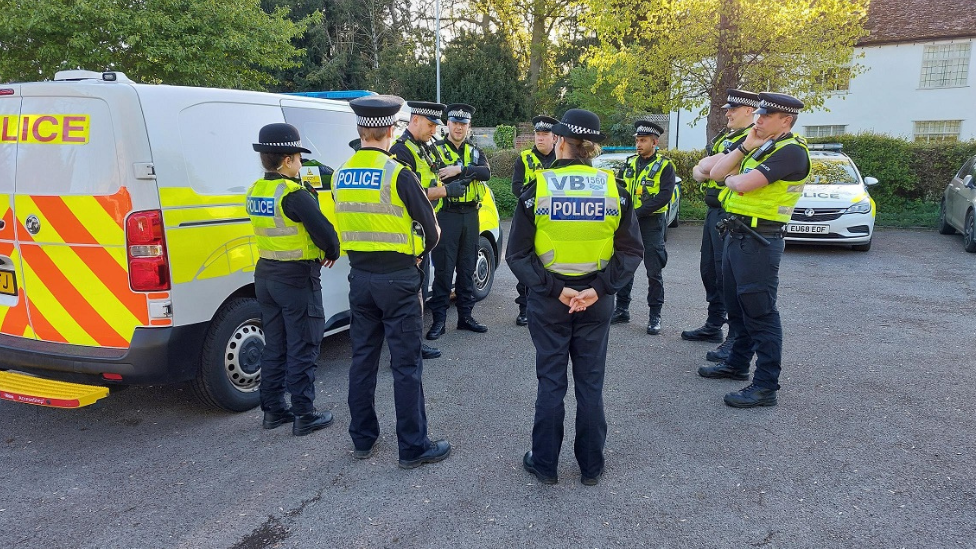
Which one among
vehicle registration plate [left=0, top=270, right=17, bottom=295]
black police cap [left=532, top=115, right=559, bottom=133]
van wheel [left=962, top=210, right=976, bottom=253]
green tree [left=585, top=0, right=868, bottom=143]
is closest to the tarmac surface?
vehicle registration plate [left=0, top=270, right=17, bottom=295]

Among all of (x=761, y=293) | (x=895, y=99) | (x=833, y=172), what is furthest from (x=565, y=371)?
(x=895, y=99)

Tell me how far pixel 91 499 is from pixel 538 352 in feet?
7.90

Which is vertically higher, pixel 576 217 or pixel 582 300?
pixel 576 217

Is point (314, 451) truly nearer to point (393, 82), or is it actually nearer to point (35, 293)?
point (35, 293)

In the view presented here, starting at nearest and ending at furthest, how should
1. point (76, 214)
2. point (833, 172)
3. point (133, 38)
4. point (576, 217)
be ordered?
point (576, 217) < point (76, 214) < point (833, 172) < point (133, 38)

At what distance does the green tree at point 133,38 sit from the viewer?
43.9 ft

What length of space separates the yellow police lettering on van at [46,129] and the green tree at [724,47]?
1326 cm

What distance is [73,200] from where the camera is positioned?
12.1ft

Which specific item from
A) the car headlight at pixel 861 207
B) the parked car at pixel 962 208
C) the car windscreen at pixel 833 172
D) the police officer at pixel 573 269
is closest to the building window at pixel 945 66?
the parked car at pixel 962 208

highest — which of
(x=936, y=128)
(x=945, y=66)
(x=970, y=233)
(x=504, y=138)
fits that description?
(x=945, y=66)

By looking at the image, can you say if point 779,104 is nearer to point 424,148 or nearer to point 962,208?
point 424,148

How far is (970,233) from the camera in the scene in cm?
1021

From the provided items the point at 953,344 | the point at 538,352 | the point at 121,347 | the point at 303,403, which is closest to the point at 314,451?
the point at 303,403

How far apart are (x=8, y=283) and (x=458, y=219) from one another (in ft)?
11.0
